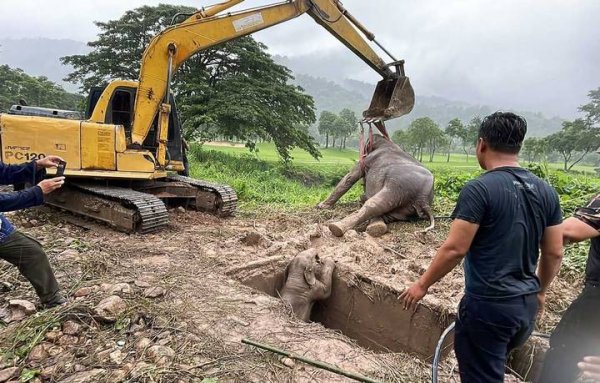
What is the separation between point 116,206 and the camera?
5816mm

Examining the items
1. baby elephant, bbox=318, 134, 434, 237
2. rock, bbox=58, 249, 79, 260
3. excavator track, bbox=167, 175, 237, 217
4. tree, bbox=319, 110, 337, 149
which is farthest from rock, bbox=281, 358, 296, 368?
tree, bbox=319, 110, 337, 149

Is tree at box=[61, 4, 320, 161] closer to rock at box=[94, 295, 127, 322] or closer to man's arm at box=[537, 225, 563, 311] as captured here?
rock at box=[94, 295, 127, 322]

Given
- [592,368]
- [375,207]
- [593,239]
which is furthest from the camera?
[375,207]

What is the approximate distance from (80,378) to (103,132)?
4244 millimetres

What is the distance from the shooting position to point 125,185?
6742mm

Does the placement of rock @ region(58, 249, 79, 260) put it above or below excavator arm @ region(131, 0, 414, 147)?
below

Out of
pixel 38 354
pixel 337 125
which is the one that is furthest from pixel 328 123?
pixel 38 354

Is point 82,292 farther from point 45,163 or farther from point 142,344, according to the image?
point 45,163

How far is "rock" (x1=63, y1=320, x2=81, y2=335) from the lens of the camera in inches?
120

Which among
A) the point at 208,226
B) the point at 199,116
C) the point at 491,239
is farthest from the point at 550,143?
the point at 491,239

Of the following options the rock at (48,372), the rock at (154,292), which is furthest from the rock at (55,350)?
the rock at (154,292)

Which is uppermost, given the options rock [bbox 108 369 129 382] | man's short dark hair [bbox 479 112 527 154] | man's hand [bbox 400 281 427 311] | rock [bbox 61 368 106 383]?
man's short dark hair [bbox 479 112 527 154]

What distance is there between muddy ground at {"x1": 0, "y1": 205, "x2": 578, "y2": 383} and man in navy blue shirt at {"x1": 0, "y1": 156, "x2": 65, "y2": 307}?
0.21 meters

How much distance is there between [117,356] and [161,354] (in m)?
0.30
